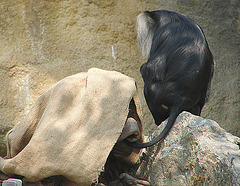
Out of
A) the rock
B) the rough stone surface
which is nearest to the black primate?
the rock

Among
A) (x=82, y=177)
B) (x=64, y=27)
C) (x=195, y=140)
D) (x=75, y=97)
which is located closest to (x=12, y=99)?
(x=64, y=27)

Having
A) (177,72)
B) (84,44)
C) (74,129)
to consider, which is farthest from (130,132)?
(84,44)

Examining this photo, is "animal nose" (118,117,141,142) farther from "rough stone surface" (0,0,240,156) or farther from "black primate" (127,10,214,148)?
"rough stone surface" (0,0,240,156)

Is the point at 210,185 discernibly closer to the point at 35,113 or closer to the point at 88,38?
the point at 35,113

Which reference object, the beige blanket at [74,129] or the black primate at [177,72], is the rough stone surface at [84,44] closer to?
the black primate at [177,72]

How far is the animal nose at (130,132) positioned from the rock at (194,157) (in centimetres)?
15

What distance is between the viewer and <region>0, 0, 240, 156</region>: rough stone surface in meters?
3.08

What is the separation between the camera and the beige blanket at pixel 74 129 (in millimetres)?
1483

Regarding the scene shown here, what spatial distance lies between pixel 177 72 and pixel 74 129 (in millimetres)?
843

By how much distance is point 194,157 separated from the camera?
1.48 m

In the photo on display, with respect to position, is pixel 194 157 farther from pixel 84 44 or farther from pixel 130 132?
pixel 84 44

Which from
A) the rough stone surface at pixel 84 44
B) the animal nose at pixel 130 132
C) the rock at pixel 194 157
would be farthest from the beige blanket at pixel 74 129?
the rough stone surface at pixel 84 44

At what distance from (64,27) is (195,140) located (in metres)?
2.20

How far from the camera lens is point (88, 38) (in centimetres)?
335
